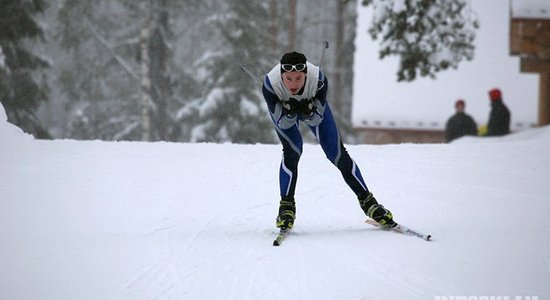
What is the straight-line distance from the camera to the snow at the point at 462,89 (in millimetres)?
18766

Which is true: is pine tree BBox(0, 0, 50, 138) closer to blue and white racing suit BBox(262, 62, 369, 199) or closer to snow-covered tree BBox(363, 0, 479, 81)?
snow-covered tree BBox(363, 0, 479, 81)

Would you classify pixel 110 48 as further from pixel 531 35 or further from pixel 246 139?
pixel 531 35

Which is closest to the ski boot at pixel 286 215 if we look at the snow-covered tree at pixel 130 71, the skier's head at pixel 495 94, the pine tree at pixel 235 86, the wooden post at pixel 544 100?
the skier's head at pixel 495 94

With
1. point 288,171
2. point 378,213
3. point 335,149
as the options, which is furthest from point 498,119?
point 288,171

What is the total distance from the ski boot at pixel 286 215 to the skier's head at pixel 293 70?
1193mm

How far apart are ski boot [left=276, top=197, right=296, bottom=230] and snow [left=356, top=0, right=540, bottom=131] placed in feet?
44.1

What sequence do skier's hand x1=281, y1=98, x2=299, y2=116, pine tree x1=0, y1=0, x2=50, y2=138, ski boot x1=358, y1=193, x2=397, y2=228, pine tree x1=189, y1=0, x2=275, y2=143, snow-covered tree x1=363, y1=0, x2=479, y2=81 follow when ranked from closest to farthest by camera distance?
skier's hand x1=281, y1=98, x2=299, y2=116
ski boot x1=358, y1=193, x2=397, y2=228
snow-covered tree x1=363, y1=0, x2=479, y2=81
pine tree x1=0, y1=0, x2=50, y2=138
pine tree x1=189, y1=0, x2=275, y2=143

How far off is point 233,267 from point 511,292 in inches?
83.3

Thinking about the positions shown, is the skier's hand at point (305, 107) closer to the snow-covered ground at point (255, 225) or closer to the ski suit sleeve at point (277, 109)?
the ski suit sleeve at point (277, 109)

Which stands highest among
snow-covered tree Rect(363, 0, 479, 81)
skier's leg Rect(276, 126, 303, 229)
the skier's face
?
snow-covered tree Rect(363, 0, 479, 81)

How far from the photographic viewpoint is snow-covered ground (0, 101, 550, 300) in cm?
439

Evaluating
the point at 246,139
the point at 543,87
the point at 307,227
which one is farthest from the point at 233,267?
the point at 246,139

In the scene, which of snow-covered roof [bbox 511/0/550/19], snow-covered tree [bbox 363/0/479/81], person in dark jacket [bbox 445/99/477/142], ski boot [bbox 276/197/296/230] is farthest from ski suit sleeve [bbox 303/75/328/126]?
person in dark jacket [bbox 445/99/477/142]

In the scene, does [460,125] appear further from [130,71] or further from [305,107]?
[130,71]
